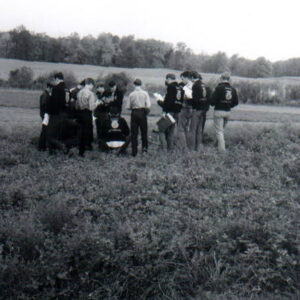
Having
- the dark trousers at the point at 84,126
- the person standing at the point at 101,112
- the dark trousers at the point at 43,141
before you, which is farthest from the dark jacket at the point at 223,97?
the dark trousers at the point at 43,141

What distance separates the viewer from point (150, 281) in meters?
5.27

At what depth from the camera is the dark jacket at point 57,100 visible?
1109 cm

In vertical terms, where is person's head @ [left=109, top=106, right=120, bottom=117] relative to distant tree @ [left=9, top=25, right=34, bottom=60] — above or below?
below

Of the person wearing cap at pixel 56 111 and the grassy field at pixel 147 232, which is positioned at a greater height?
the person wearing cap at pixel 56 111

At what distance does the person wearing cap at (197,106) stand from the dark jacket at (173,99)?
352mm

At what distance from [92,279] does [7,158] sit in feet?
19.4

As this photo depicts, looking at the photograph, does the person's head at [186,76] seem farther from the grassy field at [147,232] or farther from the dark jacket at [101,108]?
the grassy field at [147,232]

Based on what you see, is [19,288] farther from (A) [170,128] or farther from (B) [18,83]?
(B) [18,83]

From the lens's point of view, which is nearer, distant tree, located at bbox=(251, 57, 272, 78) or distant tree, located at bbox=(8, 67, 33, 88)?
distant tree, located at bbox=(8, 67, 33, 88)

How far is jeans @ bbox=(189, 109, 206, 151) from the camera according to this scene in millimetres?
12146

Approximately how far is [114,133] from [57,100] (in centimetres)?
170

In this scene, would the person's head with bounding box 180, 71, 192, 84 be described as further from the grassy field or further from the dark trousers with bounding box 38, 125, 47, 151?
the dark trousers with bounding box 38, 125, 47, 151

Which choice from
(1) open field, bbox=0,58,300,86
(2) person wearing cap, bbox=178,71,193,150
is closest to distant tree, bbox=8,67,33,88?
(1) open field, bbox=0,58,300,86

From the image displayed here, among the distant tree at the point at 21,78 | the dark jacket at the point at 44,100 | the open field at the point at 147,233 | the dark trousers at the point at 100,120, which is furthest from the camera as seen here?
the distant tree at the point at 21,78
